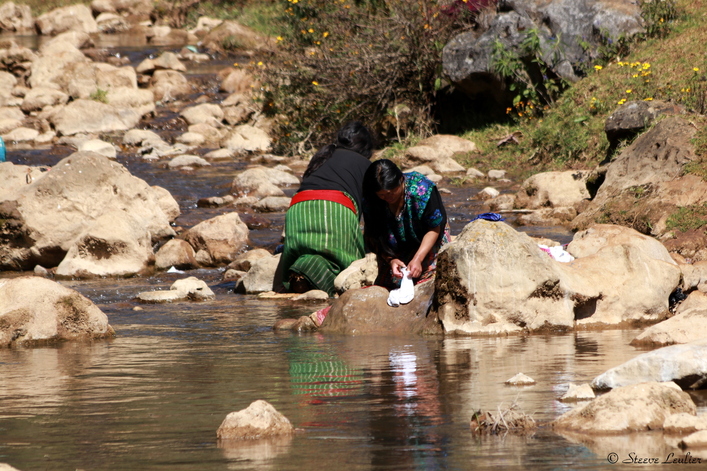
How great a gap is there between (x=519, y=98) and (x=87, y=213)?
7.74m

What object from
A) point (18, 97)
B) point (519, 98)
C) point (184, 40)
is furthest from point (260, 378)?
point (184, 40)

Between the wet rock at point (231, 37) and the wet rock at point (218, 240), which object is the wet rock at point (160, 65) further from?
the wet rock at point (218, 240)

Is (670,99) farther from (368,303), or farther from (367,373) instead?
(367,373)

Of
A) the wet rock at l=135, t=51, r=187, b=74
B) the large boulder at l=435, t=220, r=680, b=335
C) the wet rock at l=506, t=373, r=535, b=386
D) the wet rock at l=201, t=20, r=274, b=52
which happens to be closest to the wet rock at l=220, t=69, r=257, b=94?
the wet rock at l=135, t=51, r=187, b=74

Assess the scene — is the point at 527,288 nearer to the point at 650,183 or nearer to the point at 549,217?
the point at 650,183

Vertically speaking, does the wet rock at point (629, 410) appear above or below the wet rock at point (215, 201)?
below

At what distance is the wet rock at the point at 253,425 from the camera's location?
367 cm

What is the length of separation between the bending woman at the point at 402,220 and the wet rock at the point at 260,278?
2096mm

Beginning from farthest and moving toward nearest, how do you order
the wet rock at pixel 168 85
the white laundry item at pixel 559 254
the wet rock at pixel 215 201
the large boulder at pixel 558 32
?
the wet rock at pixel 168 85 → the large boulder at pixel 558 32 → the wet rock at pixel 215 201 → the white laundry item at pixel 559 254

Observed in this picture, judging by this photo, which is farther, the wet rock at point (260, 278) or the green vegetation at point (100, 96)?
the green vegetation at point (100, 96)

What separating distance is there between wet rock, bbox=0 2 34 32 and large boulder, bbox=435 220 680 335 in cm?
3118

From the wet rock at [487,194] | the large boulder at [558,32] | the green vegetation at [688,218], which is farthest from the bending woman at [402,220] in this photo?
the large boulder at [558,32]

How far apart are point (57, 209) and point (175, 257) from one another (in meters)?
1.45

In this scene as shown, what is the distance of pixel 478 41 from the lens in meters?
15.8
